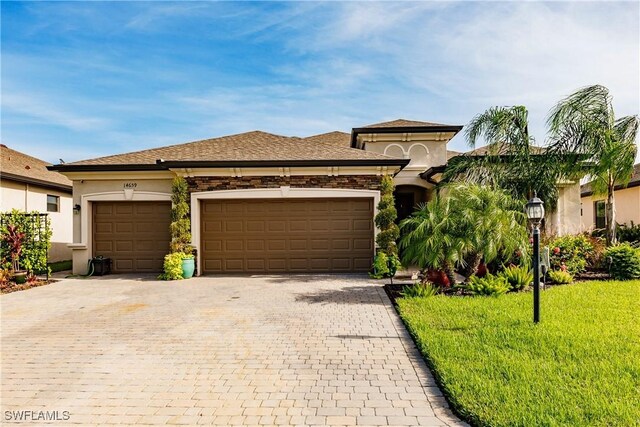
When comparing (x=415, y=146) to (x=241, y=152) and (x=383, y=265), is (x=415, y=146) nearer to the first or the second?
(x=383, y=265)

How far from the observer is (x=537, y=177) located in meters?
11.0

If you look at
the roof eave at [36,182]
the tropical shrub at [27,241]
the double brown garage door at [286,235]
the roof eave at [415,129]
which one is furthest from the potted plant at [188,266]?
the roof eave at [415,129]

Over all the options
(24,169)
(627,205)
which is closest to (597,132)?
(627,205)

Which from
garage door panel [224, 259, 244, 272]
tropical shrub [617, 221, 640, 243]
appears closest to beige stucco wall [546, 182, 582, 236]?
tropical shrub [617, 221, 640, 243]

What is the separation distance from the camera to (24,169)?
15.9m

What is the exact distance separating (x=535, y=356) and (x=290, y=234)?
330 inches

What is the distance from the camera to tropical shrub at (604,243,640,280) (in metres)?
9.52

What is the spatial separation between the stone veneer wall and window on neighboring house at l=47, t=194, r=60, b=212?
9.03m

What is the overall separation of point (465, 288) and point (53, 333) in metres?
8.05

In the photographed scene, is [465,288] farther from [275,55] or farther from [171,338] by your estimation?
[275,55]

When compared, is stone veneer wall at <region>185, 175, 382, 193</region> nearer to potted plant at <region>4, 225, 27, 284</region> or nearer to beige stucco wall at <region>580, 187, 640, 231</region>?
potted plant at <region>4, 225, 27, 284</region>

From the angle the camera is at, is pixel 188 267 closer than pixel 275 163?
Yes

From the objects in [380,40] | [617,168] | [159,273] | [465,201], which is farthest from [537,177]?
[159,273]

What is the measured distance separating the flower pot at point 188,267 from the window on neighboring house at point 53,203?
9.39 m
